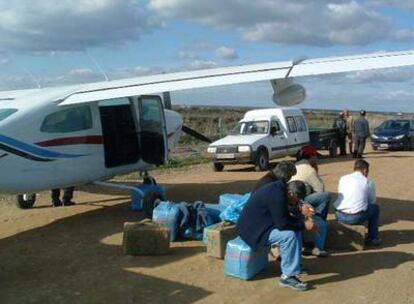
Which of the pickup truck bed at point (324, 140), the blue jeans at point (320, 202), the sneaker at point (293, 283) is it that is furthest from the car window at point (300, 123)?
the sneaker at point (293, 283)

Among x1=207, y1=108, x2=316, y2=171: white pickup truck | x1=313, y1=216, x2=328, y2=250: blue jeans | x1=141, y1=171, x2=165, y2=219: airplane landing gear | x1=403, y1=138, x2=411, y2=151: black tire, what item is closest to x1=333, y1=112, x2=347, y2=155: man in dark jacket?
x1=207, y1=108, x2=316, y2=171: white pickup truck

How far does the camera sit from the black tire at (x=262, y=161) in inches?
809

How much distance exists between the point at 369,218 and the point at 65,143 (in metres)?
5.45

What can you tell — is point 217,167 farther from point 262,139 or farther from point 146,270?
point 146,270

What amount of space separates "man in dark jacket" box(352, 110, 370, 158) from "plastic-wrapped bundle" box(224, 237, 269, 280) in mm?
16817

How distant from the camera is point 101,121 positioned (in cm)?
1201

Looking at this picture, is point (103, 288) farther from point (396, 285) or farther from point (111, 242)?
point (396, 285)

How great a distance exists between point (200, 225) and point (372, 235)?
8.47 feet

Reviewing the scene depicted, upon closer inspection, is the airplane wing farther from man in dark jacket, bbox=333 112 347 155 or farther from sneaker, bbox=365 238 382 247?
man in dark jacket, bbox=333 112 347 155

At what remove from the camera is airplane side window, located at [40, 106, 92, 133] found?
35.4 ft

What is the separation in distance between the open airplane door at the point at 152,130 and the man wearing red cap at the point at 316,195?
414cm

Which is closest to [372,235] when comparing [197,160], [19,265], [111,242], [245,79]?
[245,79]

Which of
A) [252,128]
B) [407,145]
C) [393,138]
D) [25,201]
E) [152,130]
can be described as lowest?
[407,145]

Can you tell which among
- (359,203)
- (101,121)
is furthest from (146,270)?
(101,121)
